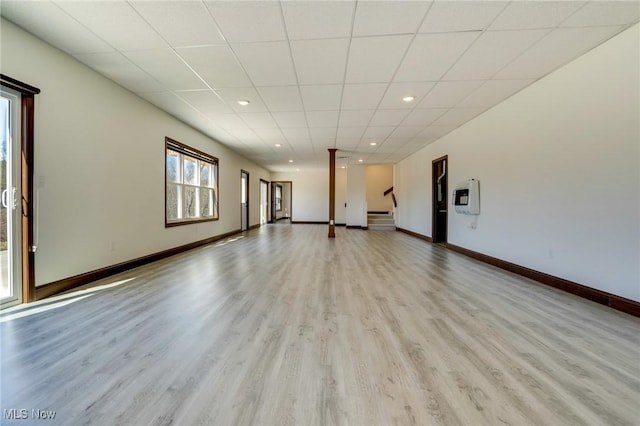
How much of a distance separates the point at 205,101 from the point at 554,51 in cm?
459

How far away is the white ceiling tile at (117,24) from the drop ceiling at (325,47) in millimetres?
11

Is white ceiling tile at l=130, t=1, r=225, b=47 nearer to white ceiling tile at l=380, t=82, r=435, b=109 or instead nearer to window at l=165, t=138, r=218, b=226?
white ceiling tile at l=380, t=82, r=435, b=109

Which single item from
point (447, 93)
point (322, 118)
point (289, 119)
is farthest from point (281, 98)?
point (447, 93)

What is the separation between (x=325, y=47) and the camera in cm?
274

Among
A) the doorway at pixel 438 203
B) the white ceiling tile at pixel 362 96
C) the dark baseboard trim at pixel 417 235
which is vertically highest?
the white ceiling tile at pixel 362 96

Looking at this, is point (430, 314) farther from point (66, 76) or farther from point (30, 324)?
point (66, 76)

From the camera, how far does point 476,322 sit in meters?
2.25

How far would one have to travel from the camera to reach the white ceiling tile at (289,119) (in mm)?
4770

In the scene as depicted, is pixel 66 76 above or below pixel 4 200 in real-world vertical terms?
above

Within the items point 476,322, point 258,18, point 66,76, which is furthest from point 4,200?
point 476,322

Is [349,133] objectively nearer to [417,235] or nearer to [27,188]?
[417,235]

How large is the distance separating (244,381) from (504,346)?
5.92 feet

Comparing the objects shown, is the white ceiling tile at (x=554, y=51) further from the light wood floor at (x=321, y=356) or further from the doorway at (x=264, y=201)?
the doorway at (x=264, y=201)

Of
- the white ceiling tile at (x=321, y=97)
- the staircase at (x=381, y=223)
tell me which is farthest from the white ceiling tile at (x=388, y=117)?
the staircase at (x=381, y=223)
